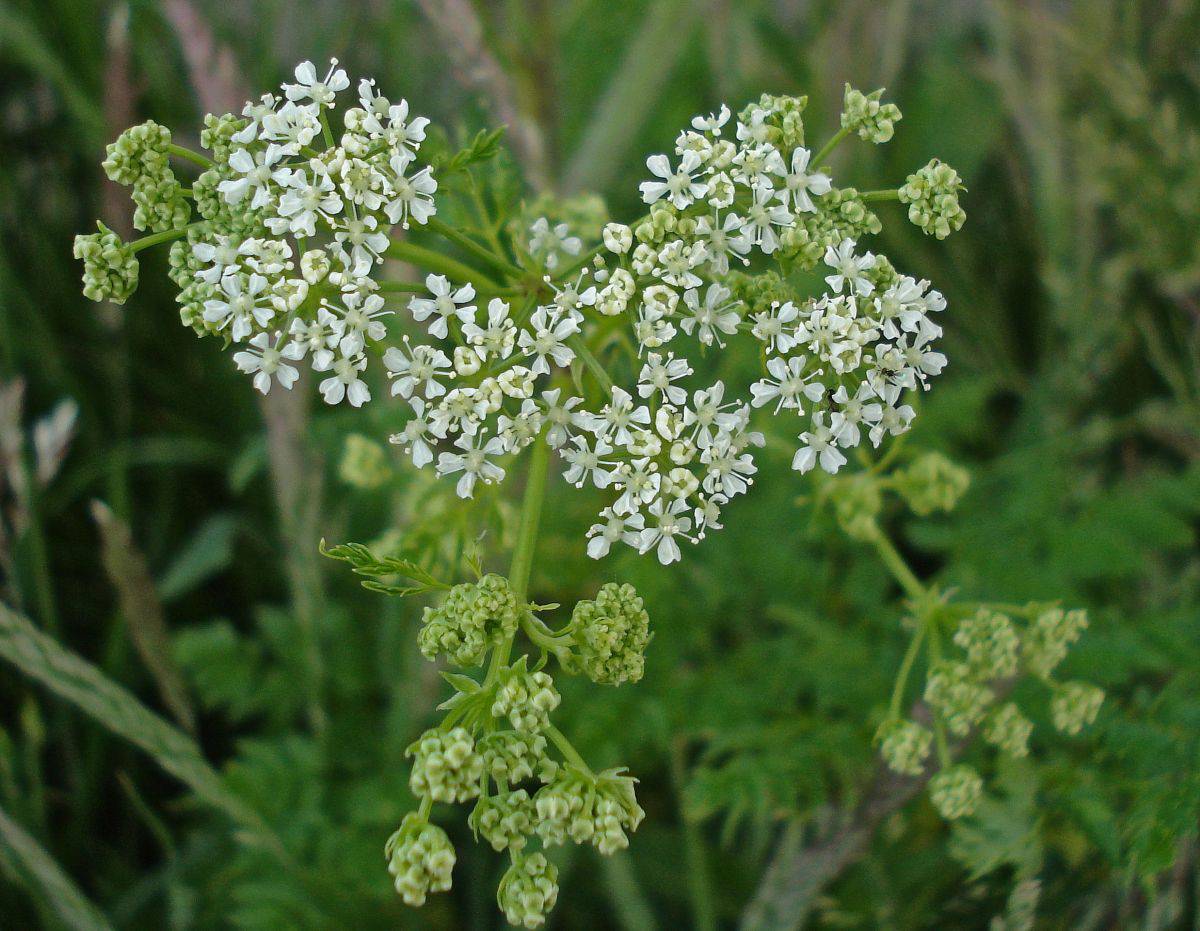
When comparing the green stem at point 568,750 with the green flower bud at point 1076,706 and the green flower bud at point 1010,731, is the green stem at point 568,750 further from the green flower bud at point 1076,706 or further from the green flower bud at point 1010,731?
the green flower bud at point 1076,706

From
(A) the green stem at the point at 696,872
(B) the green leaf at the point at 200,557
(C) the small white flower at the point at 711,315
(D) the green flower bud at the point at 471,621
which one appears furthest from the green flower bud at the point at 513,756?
(B) the green leaf at the point at 200,557

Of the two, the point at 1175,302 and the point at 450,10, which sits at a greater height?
the point at 450,10

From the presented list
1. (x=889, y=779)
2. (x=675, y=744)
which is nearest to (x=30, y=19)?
(x=675, y=744)

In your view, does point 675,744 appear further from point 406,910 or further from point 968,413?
point 968,413

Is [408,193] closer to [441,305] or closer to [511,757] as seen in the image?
[441,305]

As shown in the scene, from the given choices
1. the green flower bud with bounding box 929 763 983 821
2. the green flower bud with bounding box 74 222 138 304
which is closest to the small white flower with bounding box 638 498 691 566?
the green flower bud with bounding box 929 763 983 821

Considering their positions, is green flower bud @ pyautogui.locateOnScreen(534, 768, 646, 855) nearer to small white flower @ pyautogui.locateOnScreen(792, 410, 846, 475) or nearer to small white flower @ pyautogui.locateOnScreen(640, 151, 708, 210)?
small white flower @ pyautogui.locateOnScreen(792, 410, 846, 475)
